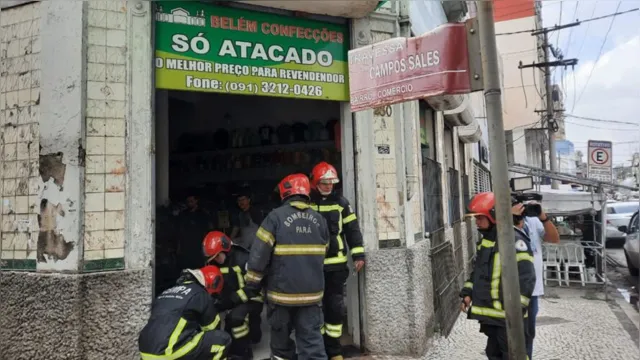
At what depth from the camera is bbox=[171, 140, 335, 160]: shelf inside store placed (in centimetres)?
713

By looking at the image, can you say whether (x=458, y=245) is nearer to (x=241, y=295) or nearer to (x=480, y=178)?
(x=241, y=295)

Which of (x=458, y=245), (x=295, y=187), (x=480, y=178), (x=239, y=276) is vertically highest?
(x=480, y=178)

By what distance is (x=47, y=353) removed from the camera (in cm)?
370

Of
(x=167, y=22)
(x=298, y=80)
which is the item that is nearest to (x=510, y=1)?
(x=298, y=80)

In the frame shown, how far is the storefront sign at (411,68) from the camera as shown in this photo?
3275 millimetres

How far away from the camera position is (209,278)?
11.6 ft

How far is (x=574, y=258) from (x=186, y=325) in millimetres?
9407

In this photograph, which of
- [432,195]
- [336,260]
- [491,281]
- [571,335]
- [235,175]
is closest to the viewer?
[491,281]

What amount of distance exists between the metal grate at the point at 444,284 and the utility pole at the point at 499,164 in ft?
9.37

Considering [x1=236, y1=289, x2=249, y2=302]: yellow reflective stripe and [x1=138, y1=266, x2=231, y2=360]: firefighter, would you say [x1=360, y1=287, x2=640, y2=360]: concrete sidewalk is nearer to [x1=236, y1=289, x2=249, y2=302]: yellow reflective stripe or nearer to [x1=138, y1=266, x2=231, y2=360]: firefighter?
[x1=236, y1=289, x2=249, y2=302]: yellow reflective stripe

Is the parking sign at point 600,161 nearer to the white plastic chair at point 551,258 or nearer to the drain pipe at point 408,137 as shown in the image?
the white plastic chair at point 551,258

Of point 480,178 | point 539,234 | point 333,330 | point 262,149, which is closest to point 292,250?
point 333,330

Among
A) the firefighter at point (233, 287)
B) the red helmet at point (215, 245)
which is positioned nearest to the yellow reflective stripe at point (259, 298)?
the firefighter at point (233, 287)

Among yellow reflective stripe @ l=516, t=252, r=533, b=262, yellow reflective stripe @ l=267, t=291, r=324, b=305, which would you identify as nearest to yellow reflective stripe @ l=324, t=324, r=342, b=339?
yellow reflective stripe @ l=267, t=291, r=324, b=305
